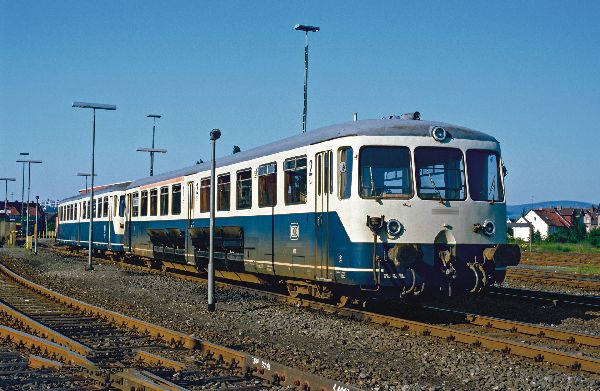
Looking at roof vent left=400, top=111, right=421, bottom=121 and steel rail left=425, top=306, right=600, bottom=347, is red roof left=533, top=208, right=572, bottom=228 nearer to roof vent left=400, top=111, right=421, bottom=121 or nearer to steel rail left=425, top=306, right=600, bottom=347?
roof vent left=400, top=111, right=421, bottom=121

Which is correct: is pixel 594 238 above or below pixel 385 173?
below

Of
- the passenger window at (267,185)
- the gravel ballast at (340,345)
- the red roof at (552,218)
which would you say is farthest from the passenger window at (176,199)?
the red roof at (552,218)

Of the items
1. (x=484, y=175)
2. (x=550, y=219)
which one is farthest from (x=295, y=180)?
(x=550, y=219)

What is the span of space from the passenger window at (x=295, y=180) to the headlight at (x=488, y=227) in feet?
11.3

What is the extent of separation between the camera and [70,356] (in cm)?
912

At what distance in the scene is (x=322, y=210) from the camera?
1368 centimetres

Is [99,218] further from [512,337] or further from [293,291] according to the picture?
[512,337]

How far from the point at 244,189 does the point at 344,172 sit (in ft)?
15.9

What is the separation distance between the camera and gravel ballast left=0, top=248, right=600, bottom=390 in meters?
8.35

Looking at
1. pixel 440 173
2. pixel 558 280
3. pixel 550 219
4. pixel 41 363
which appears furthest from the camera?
pixel 550 219

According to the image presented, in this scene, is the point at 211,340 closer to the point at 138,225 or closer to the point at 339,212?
the point at 339,212

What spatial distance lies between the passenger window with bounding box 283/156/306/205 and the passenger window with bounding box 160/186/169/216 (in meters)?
9.73

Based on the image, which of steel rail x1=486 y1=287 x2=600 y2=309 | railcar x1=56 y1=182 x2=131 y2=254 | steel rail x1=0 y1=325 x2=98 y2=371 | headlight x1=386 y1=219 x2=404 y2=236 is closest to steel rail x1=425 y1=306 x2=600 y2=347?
headlight x1=386 y1=219 x2=404 y2=236

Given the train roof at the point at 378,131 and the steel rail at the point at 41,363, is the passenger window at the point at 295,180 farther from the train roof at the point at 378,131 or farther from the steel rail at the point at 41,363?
the steel rail at the point at 41,363
